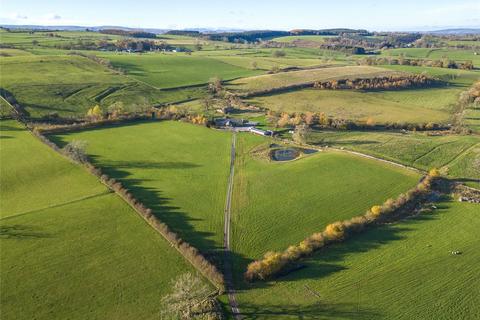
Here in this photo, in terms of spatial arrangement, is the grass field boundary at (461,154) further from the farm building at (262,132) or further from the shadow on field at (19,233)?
the shadow on field at (19,233)

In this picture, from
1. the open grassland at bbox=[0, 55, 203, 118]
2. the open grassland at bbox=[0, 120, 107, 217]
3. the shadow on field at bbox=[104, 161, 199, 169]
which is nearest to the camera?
the open grassland at bbox=[0, 120, 107, 217]

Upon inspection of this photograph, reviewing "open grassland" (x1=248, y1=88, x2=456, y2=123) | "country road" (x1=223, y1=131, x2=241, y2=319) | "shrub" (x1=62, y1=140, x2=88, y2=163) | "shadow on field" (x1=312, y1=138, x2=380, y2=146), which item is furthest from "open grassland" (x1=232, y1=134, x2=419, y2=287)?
"open grassland" (x1=248, y1=88, x2=456, y2=123)

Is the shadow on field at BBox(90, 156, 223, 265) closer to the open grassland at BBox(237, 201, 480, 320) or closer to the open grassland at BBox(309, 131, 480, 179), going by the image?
the open grassland at BBox(237, 201, 480, 320)

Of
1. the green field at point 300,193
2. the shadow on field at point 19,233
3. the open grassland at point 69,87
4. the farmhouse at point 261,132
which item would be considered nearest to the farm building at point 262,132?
the farmhouse at point 261,132

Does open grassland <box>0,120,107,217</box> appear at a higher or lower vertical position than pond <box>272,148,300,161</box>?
lower

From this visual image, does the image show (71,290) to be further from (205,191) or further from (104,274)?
(205,191)

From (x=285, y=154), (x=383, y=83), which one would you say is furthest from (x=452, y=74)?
(x=285, y=154)
